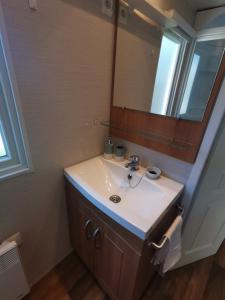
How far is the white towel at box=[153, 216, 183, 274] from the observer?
2.80 ft

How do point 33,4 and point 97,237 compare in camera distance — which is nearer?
point 33,4

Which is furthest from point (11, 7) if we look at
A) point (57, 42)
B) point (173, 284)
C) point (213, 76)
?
point (173, 284)

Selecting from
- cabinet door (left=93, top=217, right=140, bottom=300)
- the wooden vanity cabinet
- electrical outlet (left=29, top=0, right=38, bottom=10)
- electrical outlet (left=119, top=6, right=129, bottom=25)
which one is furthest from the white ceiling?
cabinet door (left=93, top=217, right=140, bottom=300)

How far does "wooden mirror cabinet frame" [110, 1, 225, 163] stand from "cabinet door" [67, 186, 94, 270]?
1.97 feet

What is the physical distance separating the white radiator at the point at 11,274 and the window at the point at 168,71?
1.21 metres

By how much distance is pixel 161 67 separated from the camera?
3.31ft

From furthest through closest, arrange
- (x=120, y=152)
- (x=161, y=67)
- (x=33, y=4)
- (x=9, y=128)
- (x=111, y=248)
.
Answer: (x=120, y=152) → (x=161, y=67) → (x=111, y=248) → (x=9, y=128) → (x=33, y=4)

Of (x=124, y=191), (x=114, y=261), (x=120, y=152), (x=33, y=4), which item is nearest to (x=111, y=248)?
(x=114, y=261)

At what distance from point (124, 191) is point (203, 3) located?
115cm

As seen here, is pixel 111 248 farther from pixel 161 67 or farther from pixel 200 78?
pixel 161 67

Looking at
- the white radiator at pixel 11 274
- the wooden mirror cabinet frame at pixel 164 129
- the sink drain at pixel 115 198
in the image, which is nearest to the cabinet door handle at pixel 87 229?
the sink drain at pixel 115 198

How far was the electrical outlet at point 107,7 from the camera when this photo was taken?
0.92m

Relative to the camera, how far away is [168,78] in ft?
3.19

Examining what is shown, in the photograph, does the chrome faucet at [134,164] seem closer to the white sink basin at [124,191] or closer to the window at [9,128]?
the white sink basin at [124,191]
